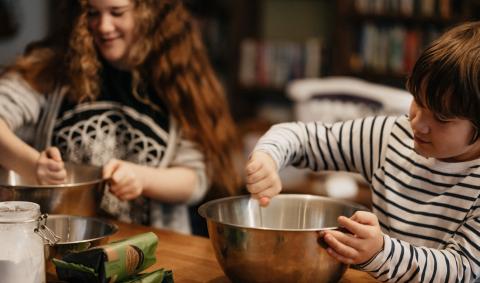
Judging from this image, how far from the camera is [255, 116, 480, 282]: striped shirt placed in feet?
3.65

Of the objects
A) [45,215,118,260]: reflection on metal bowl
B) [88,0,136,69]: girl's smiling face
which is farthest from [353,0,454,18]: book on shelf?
[45,215,118,260]: reflection on metal bowl

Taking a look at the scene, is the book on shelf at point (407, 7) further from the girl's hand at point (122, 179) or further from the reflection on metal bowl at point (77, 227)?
the reflection on metal bowl at point (77, 227)

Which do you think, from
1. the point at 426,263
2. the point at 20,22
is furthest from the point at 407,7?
the point at 426,263

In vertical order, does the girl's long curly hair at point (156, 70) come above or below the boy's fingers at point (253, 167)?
above

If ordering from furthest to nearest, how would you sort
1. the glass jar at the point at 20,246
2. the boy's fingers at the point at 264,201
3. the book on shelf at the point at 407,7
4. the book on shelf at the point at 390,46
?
the book on shelf at the point at 390,46 < the book on shelf at the point at 407,7 < the boy's fingers at the point at 264,201 < the glass jar at the point at 20,246

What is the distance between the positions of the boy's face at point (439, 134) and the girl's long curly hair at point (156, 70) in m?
0.71

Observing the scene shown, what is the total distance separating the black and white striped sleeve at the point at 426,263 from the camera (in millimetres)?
1093

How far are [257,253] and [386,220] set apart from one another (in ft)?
1.22

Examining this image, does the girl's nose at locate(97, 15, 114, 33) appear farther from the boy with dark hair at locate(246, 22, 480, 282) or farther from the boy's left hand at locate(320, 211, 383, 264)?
the boy's left hand at locate(320, 211, 383, 264)

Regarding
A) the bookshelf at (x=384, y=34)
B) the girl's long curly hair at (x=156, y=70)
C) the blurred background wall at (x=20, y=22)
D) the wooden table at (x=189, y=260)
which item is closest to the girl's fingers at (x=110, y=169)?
the wooden table at (x=189, y=260)

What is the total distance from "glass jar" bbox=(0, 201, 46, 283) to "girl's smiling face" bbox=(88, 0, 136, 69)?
0.74 meters

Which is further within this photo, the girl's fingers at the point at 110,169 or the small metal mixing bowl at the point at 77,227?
the girl's fingers at the point at 110,169

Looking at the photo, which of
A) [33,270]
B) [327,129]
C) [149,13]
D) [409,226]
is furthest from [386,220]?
[149,13]

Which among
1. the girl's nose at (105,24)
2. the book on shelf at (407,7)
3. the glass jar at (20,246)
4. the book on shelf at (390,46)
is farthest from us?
the book on shelf at (390,46)
